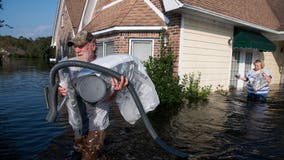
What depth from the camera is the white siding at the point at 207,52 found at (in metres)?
9.45

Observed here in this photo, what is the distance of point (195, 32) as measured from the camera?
31.9 feet

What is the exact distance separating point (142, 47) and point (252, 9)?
22.2ft

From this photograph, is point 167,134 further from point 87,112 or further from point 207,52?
point 207,52

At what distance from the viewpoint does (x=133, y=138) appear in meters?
5.11

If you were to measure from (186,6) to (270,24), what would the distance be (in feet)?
25.6

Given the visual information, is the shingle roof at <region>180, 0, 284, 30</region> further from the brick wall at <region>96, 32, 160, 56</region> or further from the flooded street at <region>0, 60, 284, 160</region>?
the flooded street at <region>0, 60, 284, 160</region>

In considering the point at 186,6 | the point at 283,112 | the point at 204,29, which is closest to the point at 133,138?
the point at 186,6

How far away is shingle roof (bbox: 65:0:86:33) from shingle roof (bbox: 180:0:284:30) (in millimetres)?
11267

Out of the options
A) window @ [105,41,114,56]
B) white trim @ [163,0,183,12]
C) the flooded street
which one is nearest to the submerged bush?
the flooded street

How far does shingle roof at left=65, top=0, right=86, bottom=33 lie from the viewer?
18497 mm

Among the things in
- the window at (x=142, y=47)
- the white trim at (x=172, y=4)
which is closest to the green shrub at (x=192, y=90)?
the window at (x=142, y=47)

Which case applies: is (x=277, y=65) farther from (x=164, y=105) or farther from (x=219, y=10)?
(x=164, y=105)

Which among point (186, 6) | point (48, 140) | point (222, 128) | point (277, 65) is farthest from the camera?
point (277, 65)

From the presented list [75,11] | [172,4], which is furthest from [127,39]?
[75,11]
